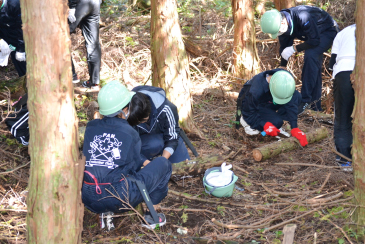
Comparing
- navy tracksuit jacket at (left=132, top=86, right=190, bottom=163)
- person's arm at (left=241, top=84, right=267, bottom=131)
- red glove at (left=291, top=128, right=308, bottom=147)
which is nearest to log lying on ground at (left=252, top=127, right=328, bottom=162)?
red glove at (left=291, top=128, right=308, bottom=147)

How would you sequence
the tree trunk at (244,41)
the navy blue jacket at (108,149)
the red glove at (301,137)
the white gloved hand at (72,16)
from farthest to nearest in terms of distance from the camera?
Answer: the tree trunk at (244,41), the white gloved hand at (72,16), the red glove at (301,137), the navy blue jacket at (108,149)

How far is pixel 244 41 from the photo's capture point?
21.3ft

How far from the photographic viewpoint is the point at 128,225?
3.26 m

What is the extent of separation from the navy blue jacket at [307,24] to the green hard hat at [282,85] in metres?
1.46

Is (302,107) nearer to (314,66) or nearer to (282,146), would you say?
(314,66)

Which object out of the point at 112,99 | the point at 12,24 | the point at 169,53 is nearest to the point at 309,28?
the point at 169,53

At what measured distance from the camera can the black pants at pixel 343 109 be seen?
3809mm

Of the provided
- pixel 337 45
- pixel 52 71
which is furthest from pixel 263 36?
pixel 52 71

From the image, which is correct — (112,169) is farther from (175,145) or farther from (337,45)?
(337,45)

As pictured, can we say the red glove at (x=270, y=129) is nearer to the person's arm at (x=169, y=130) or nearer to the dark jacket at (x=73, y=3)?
the person's arm at (x=169, y=130)

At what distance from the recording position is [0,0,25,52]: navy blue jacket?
16.1 feet

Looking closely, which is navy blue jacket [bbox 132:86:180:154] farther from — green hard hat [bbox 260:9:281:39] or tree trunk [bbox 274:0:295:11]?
tree trunk [bbox 274:0:295:11]

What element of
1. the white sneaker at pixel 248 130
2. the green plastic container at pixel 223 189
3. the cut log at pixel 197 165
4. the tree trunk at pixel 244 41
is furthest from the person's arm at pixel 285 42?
the green plastic container at pixel 223 189

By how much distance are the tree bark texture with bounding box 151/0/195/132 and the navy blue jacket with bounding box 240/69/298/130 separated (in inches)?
33.2
